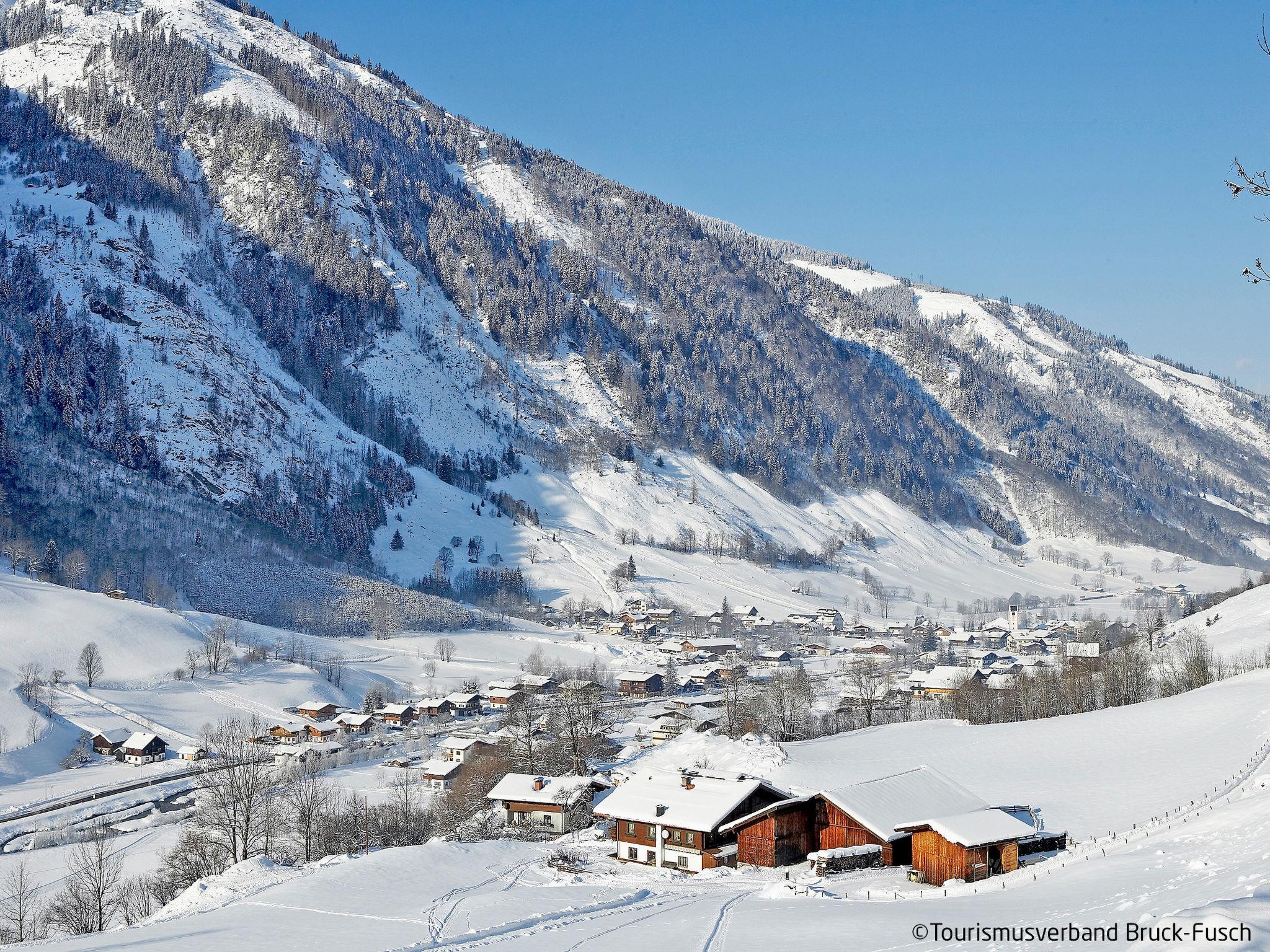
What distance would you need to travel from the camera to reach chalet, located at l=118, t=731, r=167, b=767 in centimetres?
6469

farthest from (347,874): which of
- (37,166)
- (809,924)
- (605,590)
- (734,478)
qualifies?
(37,166)

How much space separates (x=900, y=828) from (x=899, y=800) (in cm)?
207

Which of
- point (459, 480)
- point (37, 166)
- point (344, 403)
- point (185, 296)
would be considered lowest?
point (459, 480)

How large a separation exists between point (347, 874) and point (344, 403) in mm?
149205

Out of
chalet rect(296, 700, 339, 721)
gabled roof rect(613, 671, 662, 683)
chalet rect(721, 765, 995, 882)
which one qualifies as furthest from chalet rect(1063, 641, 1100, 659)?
chalet rect(296, 700, 339, 721)

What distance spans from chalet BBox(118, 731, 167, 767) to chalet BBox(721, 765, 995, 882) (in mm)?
43534

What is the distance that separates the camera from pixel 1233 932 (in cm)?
1257

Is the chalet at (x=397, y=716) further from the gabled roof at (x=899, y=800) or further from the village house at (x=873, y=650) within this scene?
the village house at (x=873, y=650)

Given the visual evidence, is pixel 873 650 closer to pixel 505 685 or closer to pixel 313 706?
pixel 505 685

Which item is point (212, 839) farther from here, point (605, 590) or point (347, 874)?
point (605, 590)

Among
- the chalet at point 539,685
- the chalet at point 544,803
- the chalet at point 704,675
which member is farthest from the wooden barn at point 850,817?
the chalet at point 704,675

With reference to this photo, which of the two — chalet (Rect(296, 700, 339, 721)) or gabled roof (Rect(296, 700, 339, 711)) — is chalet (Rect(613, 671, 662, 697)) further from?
chalet (Rect(296, 700, 339, 721))

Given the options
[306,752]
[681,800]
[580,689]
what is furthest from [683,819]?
[580,689]

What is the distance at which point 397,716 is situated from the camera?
7888cm
